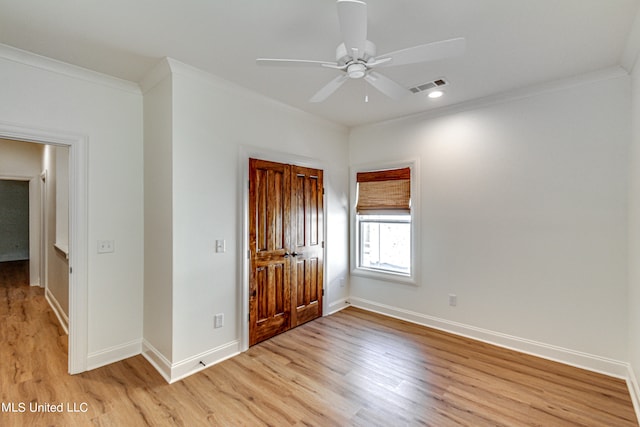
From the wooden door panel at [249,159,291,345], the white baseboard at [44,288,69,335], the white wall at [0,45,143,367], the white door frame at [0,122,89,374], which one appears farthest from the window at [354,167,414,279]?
the white baseboard at [44,288,69,335]

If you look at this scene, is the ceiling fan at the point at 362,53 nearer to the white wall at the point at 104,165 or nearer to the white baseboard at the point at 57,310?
the white wall at the point at 104,165

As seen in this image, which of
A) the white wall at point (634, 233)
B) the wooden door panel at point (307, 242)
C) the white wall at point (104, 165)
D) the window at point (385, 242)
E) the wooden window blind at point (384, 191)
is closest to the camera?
the white wall at point (634, 233)

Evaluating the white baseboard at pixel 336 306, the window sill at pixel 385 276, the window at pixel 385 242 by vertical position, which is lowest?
the white baseboard at pixel 336 306

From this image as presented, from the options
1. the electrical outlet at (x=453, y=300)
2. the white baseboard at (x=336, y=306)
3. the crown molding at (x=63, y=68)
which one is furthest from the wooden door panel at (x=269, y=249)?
the electrical outlet at (x=453, y=300)

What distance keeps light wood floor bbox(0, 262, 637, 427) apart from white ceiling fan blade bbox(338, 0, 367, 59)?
2432 mm

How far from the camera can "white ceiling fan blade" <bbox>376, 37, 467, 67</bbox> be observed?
1.56m

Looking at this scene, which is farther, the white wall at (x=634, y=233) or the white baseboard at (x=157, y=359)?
the white baseboard at (x=157, y=359)

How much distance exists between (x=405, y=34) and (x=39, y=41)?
2698 millimetres

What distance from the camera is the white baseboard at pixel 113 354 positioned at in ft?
8.77

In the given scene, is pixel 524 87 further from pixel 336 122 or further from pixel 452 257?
pixel 336 122

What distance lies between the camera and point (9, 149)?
16.5 ft

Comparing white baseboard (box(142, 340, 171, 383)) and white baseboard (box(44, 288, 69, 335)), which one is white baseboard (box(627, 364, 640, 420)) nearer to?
white baseboard (box(142, 340, 171, 383))

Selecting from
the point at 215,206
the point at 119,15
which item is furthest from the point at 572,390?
the point at 119,15

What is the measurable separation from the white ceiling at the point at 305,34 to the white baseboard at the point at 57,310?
2925mm
